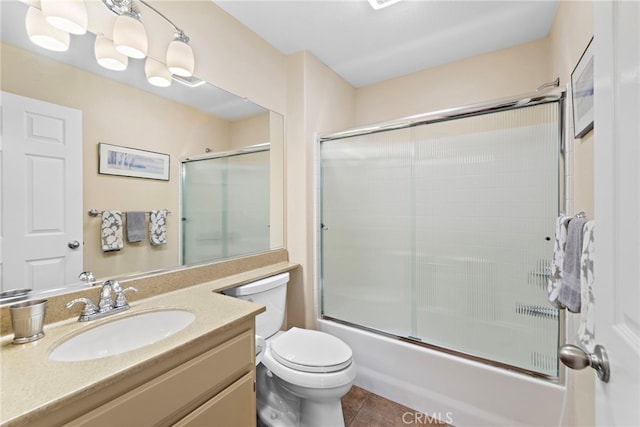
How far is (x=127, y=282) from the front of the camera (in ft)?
3.81

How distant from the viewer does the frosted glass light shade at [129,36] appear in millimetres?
1118

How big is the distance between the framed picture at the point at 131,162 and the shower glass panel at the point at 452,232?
116 cm

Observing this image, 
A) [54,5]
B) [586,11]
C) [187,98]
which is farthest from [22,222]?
[586,11]

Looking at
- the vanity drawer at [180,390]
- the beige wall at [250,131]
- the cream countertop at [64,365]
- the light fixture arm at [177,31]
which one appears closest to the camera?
the cream countertop at [64,365]

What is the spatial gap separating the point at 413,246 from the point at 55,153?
6.11 ft

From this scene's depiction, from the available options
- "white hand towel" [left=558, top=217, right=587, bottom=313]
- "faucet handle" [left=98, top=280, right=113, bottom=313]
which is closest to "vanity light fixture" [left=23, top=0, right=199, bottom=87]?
"faucet handle" [left=98, top=280, right=113, bottom=313]

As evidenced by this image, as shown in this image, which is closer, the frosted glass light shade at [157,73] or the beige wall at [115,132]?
the beige wall at [115,132]

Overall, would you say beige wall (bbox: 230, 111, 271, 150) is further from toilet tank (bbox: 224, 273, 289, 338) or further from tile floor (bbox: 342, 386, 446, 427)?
tile floor (bbox: 342, 386, 446, 427)

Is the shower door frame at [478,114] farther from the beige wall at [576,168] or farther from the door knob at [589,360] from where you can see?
the door knob at [589,360]

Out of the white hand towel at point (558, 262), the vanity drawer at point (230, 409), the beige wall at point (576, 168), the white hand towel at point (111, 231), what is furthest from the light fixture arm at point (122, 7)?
the white hand towel at point (558, 262)

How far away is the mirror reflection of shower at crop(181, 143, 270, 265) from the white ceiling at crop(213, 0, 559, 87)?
78 centimetres

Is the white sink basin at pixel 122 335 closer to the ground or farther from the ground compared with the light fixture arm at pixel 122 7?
closer to the ground

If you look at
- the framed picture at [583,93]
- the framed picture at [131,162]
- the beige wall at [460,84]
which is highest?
the beige wall at [460,84]

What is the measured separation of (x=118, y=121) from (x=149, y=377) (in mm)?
1060
